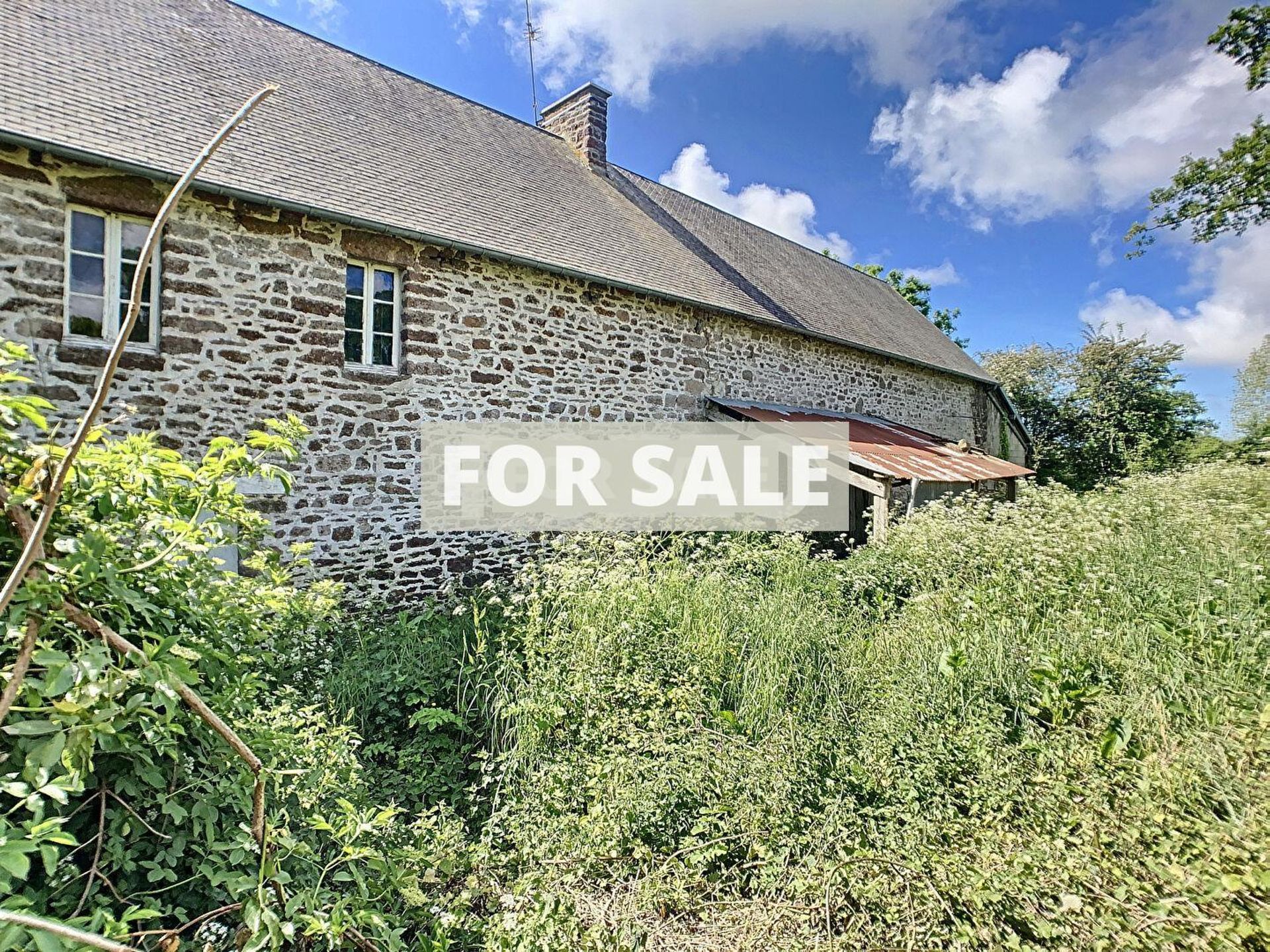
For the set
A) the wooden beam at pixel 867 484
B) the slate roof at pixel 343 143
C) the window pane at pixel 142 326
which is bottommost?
the wooden beam at pixel 867 484

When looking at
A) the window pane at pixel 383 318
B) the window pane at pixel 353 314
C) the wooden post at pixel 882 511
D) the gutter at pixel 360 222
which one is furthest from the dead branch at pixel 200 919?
the wooden post at pixel 882 511

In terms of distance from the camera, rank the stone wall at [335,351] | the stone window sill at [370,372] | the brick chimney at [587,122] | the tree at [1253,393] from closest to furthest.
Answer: the stone wall at [335,351] → the stone window sill at [370,372] → the brick chimney at [587,122] → the tree at [1253,393]

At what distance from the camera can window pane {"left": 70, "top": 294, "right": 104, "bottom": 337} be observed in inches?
223

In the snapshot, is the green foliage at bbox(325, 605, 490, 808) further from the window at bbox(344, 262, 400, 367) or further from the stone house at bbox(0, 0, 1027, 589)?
the window at bbox(344, 262, 400, 367)

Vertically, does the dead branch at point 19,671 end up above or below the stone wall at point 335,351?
below

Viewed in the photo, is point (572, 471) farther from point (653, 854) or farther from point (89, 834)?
point (89, 834)

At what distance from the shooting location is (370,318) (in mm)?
7449

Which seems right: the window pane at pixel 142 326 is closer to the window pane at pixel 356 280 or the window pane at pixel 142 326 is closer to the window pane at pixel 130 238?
the window pane at pixel 130 238

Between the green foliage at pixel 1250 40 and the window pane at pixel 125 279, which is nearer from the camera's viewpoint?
the window pane at pixel 125 279

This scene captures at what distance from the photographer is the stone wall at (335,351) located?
18.2 feet

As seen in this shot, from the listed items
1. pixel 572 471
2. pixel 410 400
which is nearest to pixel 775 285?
pixel 572 471

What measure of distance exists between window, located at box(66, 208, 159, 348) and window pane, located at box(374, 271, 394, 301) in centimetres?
211

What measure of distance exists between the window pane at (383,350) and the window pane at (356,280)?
1.71ft

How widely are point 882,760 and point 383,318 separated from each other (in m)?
6.78
